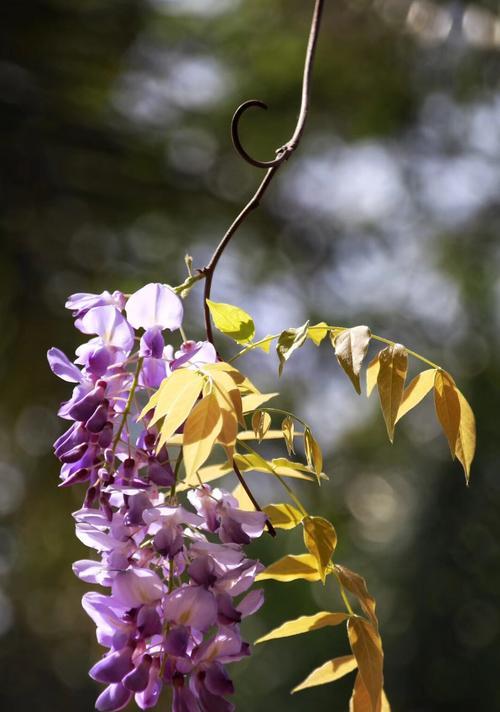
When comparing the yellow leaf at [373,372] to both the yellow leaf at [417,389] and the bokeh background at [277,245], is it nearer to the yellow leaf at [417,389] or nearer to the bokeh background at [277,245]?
the yellow leaf at [417,389]

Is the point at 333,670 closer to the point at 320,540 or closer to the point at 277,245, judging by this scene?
the point at 320,540

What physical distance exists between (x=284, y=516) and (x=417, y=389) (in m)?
0.08

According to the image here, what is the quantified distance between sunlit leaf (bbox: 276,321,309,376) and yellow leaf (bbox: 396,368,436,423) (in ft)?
0.18

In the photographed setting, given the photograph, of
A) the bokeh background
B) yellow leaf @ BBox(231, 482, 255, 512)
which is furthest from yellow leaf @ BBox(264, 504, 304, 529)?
the bokeh background

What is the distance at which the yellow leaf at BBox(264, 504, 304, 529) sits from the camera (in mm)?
402

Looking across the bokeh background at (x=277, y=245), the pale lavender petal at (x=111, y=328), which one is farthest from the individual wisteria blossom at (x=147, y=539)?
the bokeh background at (x=277, y=245)

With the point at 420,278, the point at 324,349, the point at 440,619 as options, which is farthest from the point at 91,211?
the point at 440,619

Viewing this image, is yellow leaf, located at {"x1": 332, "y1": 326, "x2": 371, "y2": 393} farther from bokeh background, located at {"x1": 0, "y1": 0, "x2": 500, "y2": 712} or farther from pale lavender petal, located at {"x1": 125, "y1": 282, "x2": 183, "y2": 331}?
bokeh background, located at {"x1": 0, "y1": 0, "x2": 500, "y2": 712}

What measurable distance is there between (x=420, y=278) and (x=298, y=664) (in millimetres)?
1163

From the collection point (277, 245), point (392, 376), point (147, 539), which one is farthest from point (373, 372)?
point (277, 245)

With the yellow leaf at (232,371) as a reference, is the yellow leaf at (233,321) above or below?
above

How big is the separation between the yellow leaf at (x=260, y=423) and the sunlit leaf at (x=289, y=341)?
0.03m

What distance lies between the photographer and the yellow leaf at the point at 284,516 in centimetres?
40

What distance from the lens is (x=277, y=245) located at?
248cm
